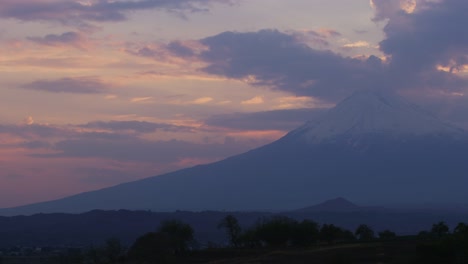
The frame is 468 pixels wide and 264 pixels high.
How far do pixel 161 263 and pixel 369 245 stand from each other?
1827 cm

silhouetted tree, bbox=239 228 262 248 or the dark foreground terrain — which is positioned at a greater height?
silhouetted tree, bbox=239 228 262 248

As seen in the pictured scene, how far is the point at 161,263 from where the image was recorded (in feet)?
277

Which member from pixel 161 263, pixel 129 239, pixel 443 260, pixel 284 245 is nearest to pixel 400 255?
pixel 443 260

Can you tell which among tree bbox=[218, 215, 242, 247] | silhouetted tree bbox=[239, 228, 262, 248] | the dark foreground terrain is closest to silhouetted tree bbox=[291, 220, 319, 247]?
silhouetted tree bbox=[239, 228, 262, 248]

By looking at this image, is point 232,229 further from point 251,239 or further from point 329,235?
point 329,235

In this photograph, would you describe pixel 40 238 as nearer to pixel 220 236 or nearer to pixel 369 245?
pixel 220 236

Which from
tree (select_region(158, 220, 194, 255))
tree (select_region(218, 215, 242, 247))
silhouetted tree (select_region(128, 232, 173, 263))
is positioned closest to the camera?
silhouetted tree (select_region(128, 232, 173, 263))

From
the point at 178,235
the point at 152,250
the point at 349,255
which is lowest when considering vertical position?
the point at 349,255

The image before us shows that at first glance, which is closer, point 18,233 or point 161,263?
point 161,263

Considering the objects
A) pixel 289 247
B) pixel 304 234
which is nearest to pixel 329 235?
pixel 304 234

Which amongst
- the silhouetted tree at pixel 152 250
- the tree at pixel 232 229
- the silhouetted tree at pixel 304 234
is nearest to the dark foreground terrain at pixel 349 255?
the silhouetted tree at pixel 152 250

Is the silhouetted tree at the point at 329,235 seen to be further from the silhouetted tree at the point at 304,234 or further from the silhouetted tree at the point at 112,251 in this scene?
the silhouetted tree at the point at 112,251

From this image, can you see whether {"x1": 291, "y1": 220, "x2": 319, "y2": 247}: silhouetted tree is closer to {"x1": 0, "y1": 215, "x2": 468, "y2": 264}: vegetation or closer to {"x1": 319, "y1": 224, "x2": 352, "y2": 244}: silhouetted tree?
{"x1": 0, "y1": 215, "x2": 468, "y2": 264}: vegetation

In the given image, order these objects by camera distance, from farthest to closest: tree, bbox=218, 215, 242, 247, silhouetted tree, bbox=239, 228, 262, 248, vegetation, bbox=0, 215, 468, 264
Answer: tree, bbox=218, 215, 242, 247 < silhouetted tree, bbox=239, 228, 262, 248 < vegetation, bbox=0, 215, 468, 264
